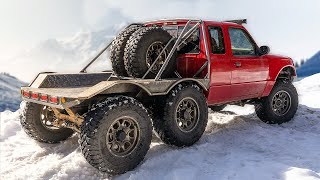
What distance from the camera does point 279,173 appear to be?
477cm

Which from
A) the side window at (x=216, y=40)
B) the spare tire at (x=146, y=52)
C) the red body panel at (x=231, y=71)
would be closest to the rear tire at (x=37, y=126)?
the spare tire at (x=146, y=52)

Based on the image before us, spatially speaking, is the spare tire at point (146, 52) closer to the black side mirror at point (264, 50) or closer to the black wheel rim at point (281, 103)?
the black side mirror at point (264, 50)

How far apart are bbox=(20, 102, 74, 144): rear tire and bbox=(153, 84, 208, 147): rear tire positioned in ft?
6.52

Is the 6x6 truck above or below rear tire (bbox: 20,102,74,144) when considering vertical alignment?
above

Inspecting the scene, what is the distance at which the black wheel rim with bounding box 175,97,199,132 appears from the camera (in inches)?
234

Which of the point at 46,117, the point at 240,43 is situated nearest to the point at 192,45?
the point at 240,43

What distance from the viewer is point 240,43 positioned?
7145mm

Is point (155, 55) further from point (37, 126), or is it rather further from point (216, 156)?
point (37, 126)

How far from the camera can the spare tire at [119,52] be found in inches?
242

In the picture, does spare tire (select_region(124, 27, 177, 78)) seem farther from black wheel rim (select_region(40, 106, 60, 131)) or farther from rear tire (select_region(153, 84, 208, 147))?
black wheel rim (select_region(40, 106, 60, 131))

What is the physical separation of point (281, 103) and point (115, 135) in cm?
445

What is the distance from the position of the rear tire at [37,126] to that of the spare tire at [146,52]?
6.04 ft

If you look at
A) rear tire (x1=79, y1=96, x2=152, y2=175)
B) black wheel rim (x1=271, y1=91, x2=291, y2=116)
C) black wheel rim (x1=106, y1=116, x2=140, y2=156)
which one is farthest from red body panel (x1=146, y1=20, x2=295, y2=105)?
black wheel rim (x1=106, y1=116, x2=140, y2=156)

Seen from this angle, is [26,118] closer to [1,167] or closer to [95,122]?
[1,167]
